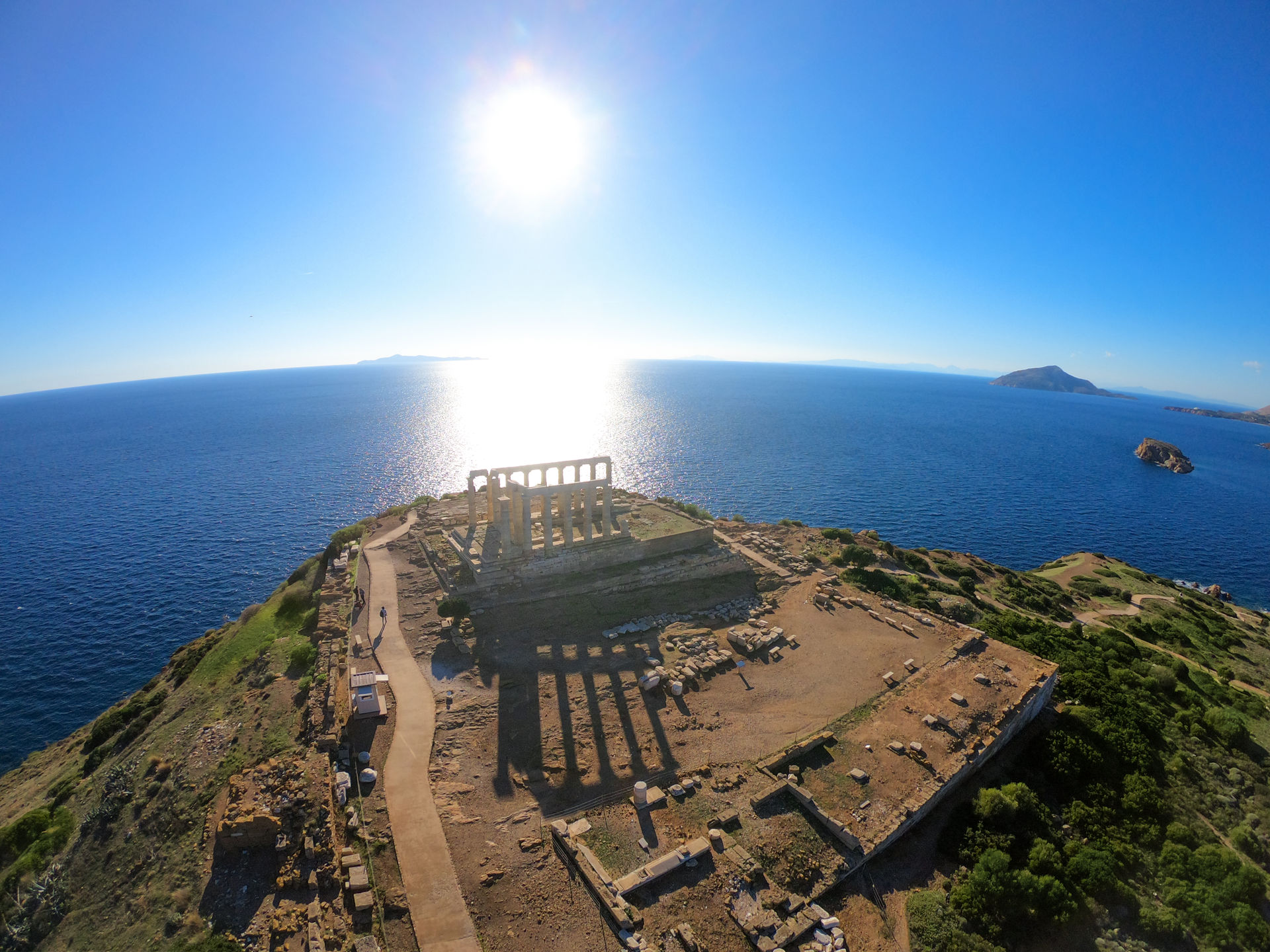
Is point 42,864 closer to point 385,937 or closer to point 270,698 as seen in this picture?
point 270,698

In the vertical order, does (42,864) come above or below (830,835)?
below

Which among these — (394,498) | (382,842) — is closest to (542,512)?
(382,842)

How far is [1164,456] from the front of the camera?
13800 cm

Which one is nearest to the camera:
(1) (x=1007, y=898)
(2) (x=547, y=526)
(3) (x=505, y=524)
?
(1) (x=1007, y=898)

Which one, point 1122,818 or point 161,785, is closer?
point 161,785

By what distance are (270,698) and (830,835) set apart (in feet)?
91.3

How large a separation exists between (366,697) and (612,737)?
40.1 feet

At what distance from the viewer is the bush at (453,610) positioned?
36500 mm

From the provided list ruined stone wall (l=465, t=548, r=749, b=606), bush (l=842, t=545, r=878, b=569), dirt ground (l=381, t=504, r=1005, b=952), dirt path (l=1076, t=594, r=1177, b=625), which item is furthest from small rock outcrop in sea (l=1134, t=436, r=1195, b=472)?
ruined stone wall (l=465, t=548, r=749, b=606)

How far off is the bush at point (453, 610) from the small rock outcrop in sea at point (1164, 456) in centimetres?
16633

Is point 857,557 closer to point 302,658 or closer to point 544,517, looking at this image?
point 544,517

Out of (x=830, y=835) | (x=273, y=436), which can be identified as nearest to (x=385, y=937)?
(x=830, y=835)

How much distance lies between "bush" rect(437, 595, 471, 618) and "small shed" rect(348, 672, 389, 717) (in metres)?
7.32

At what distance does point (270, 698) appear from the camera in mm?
29141
